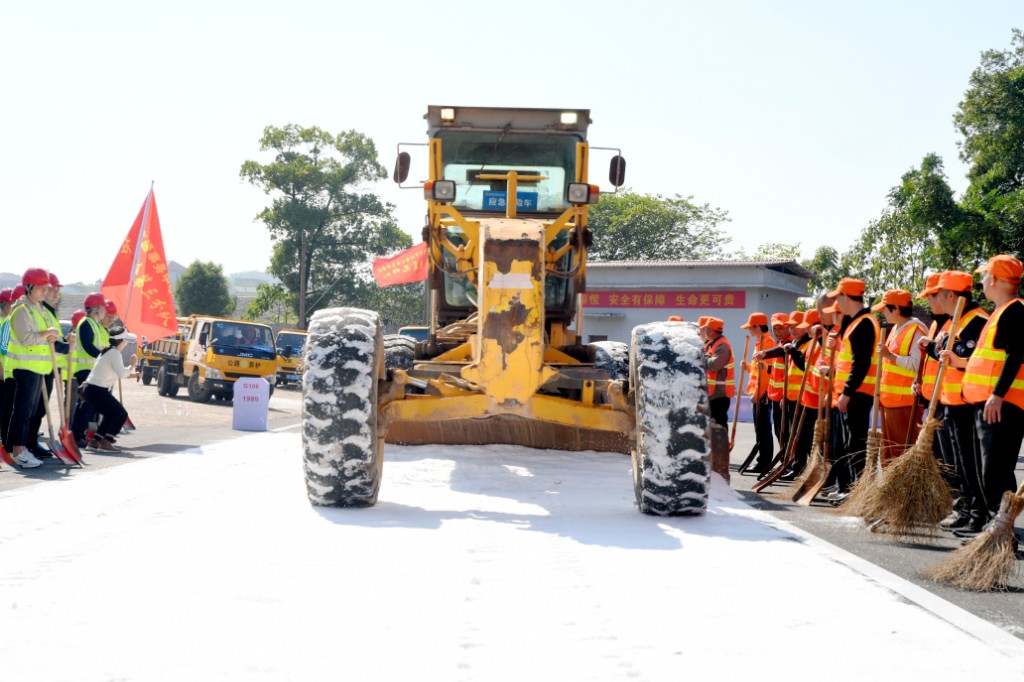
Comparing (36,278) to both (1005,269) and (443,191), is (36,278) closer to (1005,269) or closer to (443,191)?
(443,191)

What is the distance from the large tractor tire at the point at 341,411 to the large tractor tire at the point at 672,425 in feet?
5.59

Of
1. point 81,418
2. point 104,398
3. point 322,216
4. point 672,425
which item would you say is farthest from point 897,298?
point 322,216

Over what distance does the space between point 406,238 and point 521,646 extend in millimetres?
52864

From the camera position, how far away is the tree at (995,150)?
23.6m

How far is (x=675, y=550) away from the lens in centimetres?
593

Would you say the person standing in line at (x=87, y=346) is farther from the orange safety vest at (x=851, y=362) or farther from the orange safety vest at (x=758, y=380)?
the orange safety vest at (x=851, y=362)

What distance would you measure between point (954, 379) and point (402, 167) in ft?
15.6

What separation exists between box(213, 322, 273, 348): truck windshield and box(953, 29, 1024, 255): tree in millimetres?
16496

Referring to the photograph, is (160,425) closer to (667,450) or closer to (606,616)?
(667,450)

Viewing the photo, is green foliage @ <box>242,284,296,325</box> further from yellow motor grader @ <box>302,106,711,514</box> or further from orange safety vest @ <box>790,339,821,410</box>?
yellow motor grader @ <box>302,106,711,514</box>

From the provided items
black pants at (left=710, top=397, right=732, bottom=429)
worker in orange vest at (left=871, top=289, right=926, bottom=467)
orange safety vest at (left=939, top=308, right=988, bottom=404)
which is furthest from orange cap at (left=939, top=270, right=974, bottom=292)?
black pants at (left=710, top=397, right=732, bottom=429)

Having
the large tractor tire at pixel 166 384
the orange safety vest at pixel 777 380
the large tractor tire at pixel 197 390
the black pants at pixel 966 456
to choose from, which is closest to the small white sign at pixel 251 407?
the orange safety vest at pixel 777 380

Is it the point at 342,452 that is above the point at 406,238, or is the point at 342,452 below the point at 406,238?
below

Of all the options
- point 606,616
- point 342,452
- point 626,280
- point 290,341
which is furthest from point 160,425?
point 626,280
